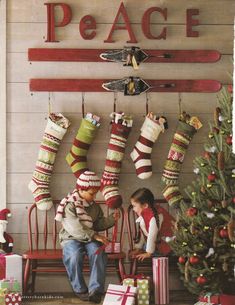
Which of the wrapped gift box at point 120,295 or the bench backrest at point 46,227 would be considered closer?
the wrapped gift box at point 120,295

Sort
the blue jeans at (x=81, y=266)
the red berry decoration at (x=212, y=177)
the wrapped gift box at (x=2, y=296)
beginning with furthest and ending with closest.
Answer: the blue jeans at (x=81, y=266) → the wrapped gift box at (x=2, y=296) → the red berry decoration at (x=212, y=177)

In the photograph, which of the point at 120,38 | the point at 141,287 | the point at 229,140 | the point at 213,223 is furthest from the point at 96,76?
the point at 141,287

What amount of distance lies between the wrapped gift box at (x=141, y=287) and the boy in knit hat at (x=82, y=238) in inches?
9.1

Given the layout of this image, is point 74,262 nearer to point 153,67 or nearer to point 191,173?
point 191,173

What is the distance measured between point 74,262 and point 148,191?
81 centimetres

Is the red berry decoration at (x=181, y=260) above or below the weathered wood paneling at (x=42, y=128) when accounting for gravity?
below

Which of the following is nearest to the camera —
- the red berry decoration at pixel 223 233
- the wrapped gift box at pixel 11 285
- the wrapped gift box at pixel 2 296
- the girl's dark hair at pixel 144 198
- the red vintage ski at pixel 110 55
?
the red berry decoration at pixel 223 233

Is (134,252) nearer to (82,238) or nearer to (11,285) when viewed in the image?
(82,238)

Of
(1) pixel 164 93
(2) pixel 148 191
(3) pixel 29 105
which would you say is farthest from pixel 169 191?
(3) pixel 29 105

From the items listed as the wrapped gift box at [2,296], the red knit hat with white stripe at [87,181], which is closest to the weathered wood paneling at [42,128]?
the red knit hat with white stripe at [87,181]

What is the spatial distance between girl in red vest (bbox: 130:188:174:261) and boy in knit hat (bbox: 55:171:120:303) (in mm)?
321

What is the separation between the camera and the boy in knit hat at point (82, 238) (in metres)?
6.36

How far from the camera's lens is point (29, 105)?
6789 millimetres

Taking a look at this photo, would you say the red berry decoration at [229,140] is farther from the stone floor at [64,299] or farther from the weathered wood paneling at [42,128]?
the stone floor at [64,299]
